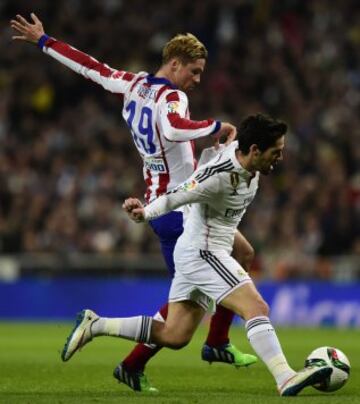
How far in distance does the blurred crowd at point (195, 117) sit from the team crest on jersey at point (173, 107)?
386 inches

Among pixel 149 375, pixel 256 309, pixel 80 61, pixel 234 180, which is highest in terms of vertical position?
pixel 80 61

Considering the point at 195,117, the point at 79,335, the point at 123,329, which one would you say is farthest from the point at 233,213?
the point at 195,117

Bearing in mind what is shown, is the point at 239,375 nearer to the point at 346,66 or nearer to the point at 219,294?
the point at 219,294

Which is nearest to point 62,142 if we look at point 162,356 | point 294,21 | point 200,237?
point 294,21

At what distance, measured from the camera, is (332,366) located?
331 inches

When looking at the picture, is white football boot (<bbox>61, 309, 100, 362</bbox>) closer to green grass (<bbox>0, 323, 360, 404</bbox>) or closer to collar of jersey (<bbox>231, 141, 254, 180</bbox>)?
green grass (<bbox>0, 323, 360, 404</bbox>)

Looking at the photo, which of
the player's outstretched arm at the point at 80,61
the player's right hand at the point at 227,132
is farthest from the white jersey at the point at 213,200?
the player's outstretched arm at the point at 80,61

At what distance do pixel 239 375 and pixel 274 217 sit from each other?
30.7 ft

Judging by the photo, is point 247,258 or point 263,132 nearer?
point 263,132

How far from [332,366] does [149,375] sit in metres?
2.45

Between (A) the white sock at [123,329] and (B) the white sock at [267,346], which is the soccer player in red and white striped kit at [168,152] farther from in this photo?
(B) the white sock at [267,346]

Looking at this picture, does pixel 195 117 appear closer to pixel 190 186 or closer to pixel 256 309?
pixel 190 186

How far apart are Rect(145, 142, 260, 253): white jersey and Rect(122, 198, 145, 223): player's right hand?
80 mm

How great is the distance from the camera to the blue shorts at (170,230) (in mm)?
9469
